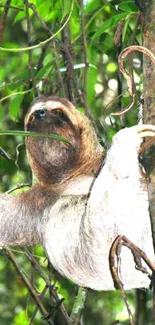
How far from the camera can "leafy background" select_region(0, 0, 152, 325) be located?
5.24 metres

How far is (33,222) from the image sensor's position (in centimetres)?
517

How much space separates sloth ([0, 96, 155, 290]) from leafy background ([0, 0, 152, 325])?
0.27m

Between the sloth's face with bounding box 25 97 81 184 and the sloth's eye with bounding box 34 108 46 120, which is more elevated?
the sloth's eye with bounding box 34 108 46 120

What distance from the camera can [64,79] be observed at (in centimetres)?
619

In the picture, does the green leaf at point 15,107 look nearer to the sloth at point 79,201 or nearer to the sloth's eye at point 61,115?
the sloth at point 79,201

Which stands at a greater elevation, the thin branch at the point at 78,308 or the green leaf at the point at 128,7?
the green leaf at the point at 128,7

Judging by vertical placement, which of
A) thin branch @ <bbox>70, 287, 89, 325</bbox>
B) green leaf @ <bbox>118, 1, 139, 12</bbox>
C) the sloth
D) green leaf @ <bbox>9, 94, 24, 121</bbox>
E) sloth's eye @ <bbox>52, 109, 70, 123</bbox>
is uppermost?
green leaf @ <bbox>118, 1, 139, 12</bbox>

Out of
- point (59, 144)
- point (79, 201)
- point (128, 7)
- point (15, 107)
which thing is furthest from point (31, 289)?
point (128, 7)

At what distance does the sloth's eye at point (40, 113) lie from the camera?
4.86 metres

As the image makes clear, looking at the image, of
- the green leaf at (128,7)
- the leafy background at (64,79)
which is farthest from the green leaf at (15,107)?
the green leaf at (128,7)

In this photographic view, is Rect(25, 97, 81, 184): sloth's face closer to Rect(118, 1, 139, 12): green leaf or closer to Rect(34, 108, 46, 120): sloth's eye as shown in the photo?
Rect(34, 108, 46, 120): sloth's eye

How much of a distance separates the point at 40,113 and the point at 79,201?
778 mm

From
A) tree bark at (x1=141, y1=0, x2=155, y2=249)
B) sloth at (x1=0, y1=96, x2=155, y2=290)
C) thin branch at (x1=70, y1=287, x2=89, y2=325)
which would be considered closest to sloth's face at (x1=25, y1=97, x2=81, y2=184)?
sloth at (x1=0, y1=96, x2=155, y2=290)

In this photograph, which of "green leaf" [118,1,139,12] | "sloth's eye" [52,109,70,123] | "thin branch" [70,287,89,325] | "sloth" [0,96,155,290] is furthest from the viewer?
"thin branch" [70,287,89,325]
